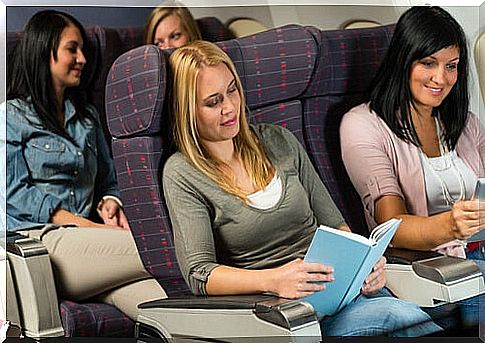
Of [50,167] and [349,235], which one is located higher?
[50,167]

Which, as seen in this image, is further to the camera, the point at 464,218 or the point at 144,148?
the point at 464,218

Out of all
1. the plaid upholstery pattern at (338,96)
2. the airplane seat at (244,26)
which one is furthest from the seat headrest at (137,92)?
the plaid upholstery pattern at (338,96)

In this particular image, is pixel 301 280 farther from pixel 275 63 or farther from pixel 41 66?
pixel 41 66

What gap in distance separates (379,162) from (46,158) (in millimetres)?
902

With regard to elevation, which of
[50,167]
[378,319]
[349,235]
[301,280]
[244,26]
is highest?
[244,26]

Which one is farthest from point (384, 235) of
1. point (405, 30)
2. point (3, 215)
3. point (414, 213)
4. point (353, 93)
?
point (3, 215)

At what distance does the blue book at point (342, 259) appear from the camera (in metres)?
2.49

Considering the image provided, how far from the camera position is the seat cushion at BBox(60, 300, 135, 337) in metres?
→ 2.54

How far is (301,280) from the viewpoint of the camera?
2518 millimetres

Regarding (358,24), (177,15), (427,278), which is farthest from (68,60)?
(427,278)

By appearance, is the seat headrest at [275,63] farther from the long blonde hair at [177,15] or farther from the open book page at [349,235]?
the open book page at [349,235]

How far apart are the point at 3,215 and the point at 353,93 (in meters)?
1.01

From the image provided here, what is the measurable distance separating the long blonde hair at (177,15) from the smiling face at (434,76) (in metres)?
0.61

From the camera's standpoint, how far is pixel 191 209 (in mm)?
2496
